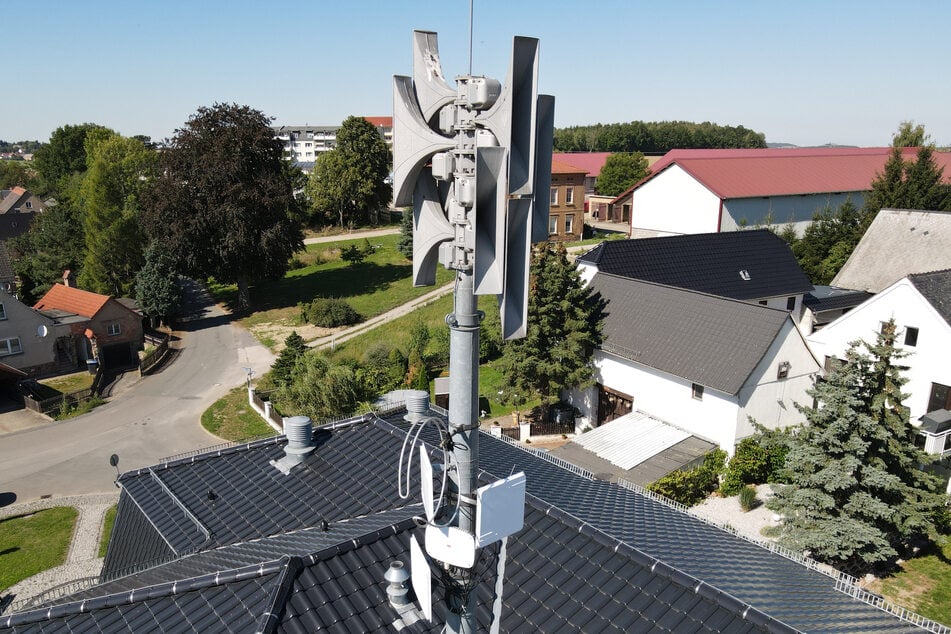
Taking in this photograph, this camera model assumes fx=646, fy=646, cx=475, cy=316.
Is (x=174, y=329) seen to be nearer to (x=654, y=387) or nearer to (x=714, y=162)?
(x=654, y=387)

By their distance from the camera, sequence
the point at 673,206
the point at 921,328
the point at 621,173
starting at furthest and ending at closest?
the point at 621,173 → the point at 673,206 → the point at 921,328

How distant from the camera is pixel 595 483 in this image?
1328 centimetres

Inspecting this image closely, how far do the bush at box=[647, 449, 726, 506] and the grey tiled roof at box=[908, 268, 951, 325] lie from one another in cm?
1005

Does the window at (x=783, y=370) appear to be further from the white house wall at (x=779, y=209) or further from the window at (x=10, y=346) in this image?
the window at (x=10, y=346)

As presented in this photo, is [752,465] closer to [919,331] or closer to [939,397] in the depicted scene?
[939,397]

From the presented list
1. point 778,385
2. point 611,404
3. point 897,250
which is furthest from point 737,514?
point 897,250

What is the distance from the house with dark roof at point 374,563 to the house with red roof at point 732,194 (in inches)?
1631

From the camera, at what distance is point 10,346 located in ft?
119

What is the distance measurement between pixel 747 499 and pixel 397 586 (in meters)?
17.0

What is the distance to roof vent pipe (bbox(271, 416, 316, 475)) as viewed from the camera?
12.0 metres

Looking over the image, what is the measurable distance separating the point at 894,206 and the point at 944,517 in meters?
36.6

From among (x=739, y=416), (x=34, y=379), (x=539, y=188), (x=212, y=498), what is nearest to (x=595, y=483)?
(x=212, y=498)

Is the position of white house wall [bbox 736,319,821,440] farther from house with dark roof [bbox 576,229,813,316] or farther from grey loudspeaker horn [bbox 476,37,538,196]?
grey loudspeaker horn [bbox 476,37,538,196]

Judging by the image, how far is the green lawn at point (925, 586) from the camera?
53.8 feet
